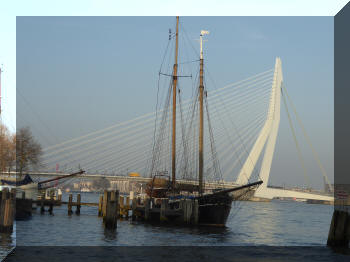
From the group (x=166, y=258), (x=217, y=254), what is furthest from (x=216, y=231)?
(x=166, y=258)

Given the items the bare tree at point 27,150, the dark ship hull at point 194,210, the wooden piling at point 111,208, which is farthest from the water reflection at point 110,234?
the bare tree at point 27,150

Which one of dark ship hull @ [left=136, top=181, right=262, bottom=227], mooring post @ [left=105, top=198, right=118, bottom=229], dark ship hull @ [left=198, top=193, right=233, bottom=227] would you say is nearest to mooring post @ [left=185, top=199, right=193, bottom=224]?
dark ship hull @ [left=136, top=181, right=262, bottom=227]

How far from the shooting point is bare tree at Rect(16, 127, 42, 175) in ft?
168

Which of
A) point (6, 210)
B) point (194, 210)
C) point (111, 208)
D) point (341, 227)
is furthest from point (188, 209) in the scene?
point (6, 210)

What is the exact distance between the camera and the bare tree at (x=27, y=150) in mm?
51188

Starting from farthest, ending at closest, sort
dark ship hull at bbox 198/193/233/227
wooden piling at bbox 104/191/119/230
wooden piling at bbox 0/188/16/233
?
dark ship hull at bbox 198/193/233/227, wooden piling at bbox 104/191/119/230, wooden piling at bbox 0/188/16/233

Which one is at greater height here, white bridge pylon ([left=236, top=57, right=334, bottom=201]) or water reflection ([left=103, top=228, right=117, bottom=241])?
white bridge pylon ([left=236, top=57, right=334, bottom=201])

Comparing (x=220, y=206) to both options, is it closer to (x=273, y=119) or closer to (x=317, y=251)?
(x=317, y=251)

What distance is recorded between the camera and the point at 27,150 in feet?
171

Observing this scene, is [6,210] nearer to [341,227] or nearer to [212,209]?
[341,227]

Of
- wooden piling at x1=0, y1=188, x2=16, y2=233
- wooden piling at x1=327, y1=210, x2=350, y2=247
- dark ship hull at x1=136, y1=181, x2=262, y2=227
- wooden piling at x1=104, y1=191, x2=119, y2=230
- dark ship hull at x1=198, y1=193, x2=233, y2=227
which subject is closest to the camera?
wooden piling at x1=0, y1=188, x2=16, y2=233

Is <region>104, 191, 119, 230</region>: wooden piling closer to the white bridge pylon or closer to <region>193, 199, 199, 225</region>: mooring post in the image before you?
<region>193, 199, 199, 225</region>: mooring post

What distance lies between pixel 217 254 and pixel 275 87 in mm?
38563

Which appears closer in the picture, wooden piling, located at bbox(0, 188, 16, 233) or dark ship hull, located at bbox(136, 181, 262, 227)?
wooden piling, located at bbox(0, 188, 16, 233)
